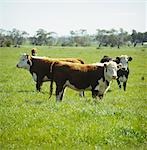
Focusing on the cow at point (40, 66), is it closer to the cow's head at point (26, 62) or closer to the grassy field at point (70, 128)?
the cow's head at point (26, 62)

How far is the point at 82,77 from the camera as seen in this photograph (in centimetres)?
1208

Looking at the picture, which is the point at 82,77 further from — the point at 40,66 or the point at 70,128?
the point at 70,128

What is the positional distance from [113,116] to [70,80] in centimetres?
322

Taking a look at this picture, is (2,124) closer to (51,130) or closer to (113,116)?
(51,130)

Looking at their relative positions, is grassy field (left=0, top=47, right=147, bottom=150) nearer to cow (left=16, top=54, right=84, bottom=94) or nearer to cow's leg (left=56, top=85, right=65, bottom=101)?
cow's leg (left=56, top=85, right=65, bottom=101)

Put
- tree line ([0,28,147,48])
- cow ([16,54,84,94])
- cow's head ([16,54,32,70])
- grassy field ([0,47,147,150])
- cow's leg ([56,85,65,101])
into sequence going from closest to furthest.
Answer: grassy field ([0,47,147,150]) < cow's leg ([56,85,65,101]) < cow ([16,54,84,94]) < cow's head ([16,54,32,70]) < tree line ([0,28,147,48])

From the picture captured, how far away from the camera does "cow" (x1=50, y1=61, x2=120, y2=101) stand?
39.5 ft

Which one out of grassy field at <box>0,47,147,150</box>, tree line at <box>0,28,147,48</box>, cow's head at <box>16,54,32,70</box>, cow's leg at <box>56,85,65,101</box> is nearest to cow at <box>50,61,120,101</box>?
cow's leg at <box>56,85,65,101</box>

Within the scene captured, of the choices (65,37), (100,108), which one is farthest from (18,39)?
(100,108)

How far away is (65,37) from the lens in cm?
10306

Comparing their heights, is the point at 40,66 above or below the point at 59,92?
above

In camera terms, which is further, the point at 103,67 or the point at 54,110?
the point at 103,67

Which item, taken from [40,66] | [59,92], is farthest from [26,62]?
[59,92]

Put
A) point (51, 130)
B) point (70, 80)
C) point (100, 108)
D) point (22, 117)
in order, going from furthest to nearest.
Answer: point (70, 80) → point (100, 108) → point (22, 117) → point (51, 130)
